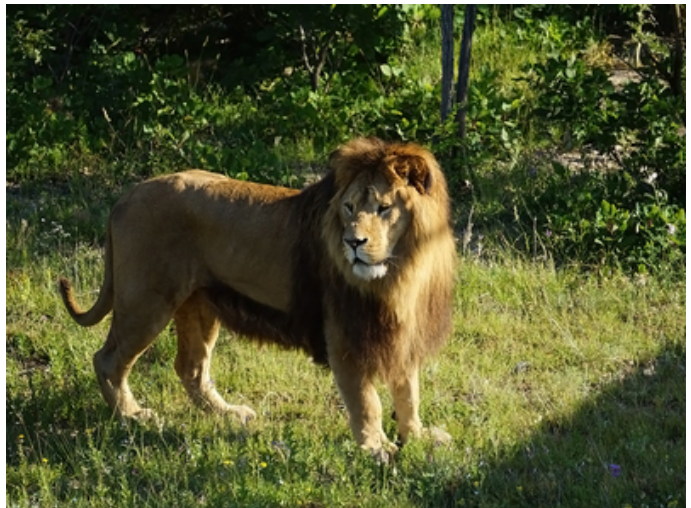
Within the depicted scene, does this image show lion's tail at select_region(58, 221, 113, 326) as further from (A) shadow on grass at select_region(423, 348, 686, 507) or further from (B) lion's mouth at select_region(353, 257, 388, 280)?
(A) shadow on grass at select_region(423, 348, 686, 507)

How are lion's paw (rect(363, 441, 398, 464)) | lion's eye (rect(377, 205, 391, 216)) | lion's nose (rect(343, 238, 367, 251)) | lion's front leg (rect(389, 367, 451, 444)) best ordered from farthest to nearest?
lion's front leg (rect(389, 367, 451, 444))
lion's paw (rect(363, 441, 398, 464))
lion's eye (rect(377, 205, 391, 216))
lion's nose (rect(343, 238, 367, 251))

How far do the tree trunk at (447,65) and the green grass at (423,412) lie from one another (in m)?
1.24

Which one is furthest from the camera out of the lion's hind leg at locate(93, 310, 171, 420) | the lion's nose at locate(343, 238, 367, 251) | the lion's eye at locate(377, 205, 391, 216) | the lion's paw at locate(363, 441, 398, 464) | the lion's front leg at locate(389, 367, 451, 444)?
the lion's hind leg at locate(93, 310, 171, 420)

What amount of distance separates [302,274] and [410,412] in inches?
27.5

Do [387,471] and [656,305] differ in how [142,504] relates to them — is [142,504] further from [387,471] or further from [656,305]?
[656,305]

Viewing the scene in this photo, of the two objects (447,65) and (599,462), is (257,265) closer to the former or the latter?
(599,462)

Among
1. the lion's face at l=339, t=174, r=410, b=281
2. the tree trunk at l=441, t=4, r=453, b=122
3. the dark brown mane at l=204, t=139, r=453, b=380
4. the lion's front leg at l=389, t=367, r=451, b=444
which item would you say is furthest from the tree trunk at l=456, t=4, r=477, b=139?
the lion's face at l=339, t=174, r=410, b=281

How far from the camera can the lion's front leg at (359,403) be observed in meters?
4.68

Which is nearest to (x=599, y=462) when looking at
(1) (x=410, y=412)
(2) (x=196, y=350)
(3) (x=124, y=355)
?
(1) (x=410, y=412)

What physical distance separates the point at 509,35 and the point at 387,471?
220 inches

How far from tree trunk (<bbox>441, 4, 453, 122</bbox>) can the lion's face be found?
10.4 ft

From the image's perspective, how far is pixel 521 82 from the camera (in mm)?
8820

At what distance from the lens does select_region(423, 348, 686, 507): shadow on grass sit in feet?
14.3

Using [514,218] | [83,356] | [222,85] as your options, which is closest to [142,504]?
[83,356]
